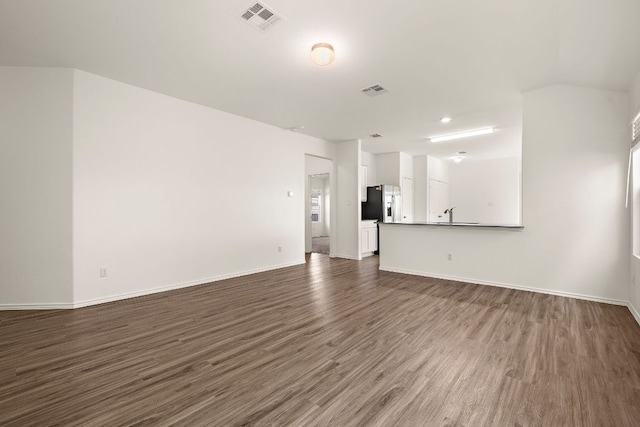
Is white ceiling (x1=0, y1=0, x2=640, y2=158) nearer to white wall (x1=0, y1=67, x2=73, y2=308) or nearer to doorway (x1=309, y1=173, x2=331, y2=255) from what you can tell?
white wall (x1=0, y1=67, x2=73, y2=308)

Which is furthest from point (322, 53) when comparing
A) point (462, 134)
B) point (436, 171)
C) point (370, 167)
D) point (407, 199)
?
point (436, 171)

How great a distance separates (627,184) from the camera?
3.48m

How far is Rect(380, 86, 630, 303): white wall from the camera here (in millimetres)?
3645

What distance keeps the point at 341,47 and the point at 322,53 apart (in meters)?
0.25

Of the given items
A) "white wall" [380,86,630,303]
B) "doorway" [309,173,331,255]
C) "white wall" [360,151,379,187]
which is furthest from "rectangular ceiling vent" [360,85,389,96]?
"doorway" [309,173,331,255]

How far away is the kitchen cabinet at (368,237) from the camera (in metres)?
7.28

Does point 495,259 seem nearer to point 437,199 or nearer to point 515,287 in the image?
point 515,287

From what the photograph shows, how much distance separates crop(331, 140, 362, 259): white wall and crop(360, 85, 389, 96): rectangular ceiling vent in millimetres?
2850

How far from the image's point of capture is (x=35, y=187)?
3.54m

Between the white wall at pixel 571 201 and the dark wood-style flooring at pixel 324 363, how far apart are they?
1.45 feet

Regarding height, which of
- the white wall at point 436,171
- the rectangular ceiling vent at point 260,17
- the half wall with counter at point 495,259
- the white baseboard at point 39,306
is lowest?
the white baseboard at point 39,306

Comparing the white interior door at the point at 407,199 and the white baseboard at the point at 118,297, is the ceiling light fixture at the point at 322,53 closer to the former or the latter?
the white baseboard at the point at 118,297

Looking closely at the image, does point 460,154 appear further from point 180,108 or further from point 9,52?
point 9,52

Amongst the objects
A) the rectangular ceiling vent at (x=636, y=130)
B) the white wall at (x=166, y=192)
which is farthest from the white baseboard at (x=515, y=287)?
the white wall at (x=166, y=192)
